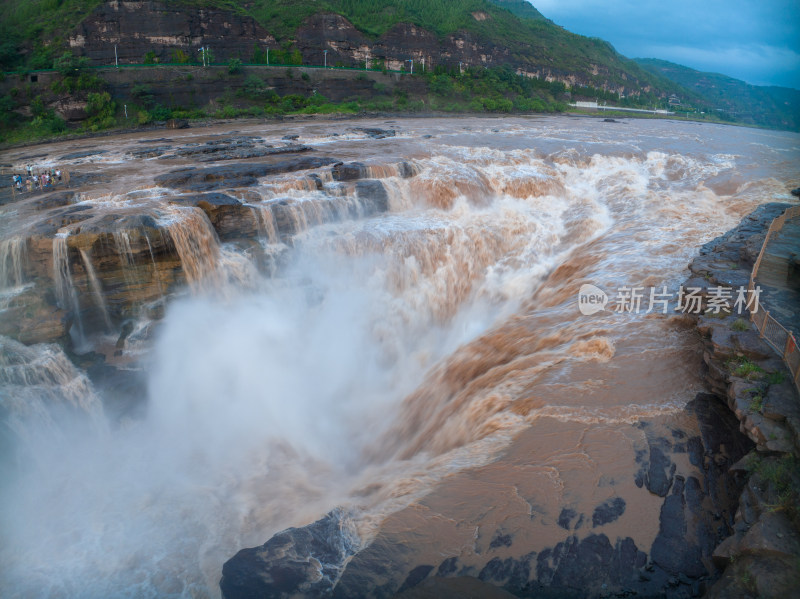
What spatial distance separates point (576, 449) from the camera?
6.88 meters

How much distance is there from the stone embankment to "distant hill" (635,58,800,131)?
4683 centimetres

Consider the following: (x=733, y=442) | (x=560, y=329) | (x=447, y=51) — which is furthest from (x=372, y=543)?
(x=447, y=51)

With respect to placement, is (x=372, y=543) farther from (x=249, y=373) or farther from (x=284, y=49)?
(x=284, y=49)

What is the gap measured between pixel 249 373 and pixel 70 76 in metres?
37.7

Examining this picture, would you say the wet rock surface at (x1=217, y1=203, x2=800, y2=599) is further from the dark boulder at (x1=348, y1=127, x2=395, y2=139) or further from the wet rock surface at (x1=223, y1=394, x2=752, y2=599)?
the dark boulder at (x1=348, y1=127, x2=395, y2=139)

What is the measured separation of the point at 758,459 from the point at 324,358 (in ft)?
31.1

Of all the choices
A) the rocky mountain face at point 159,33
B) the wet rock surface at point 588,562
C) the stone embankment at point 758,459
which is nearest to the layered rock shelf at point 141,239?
the wet rock surface at point 588,562

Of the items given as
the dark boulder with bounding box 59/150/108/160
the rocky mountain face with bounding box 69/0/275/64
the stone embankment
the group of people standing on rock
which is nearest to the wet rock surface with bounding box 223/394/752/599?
→ the stone embankment

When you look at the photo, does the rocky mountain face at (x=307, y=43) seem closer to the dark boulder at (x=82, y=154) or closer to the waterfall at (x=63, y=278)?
the dark boulder at (x=82, y=154)

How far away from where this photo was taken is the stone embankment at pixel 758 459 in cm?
483

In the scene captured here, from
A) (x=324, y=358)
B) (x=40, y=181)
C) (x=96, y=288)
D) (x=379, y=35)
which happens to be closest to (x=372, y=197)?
(x=324, y=358)

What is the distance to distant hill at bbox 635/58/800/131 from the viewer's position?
49.4m

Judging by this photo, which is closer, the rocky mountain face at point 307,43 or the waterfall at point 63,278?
the waterfall at point 63,278

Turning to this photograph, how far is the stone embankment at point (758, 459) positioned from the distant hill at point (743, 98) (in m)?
46.8
